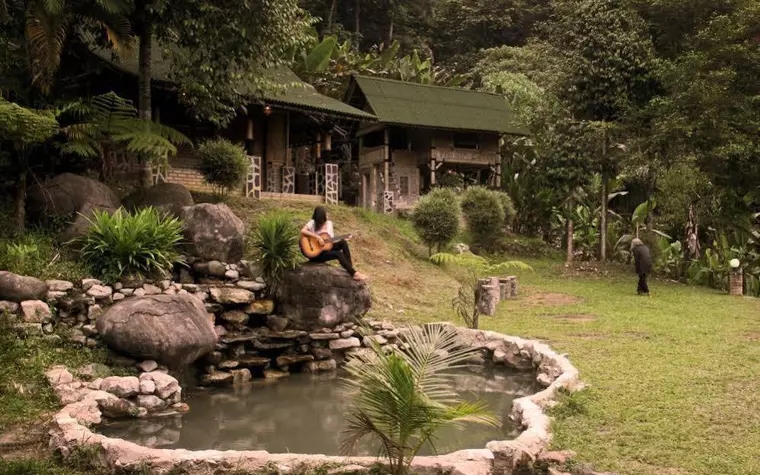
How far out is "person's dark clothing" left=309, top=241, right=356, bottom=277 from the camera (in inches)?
482

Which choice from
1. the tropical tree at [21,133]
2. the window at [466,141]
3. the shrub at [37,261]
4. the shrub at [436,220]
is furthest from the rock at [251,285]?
the window at [466,141]

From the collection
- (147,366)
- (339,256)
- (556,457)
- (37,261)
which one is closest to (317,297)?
(339,256)

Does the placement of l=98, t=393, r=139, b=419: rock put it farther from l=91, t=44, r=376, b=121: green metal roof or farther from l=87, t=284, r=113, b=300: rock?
l=91, t=44, r=376, b=121: green metal roof

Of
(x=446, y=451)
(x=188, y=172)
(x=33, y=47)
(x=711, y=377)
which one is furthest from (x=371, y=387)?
(x=188, y=172)

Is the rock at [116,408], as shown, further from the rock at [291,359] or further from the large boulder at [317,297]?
the large boulder at [317,297]

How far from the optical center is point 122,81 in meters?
20.3

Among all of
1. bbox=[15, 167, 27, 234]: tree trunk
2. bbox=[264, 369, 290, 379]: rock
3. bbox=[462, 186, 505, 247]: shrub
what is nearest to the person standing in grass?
bbox=[462, 186, 505, 247]: shrub

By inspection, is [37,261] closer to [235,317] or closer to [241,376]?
[235,317]

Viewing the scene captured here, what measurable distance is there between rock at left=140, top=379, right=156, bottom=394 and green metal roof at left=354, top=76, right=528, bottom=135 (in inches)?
821

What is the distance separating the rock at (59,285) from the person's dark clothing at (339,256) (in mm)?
4059

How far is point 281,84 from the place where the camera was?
21.0 meters

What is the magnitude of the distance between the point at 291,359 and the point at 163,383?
300cm

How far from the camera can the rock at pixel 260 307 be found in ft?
39.9

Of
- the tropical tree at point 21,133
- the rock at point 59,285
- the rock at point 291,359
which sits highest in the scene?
the tropical tree at point 21,133
